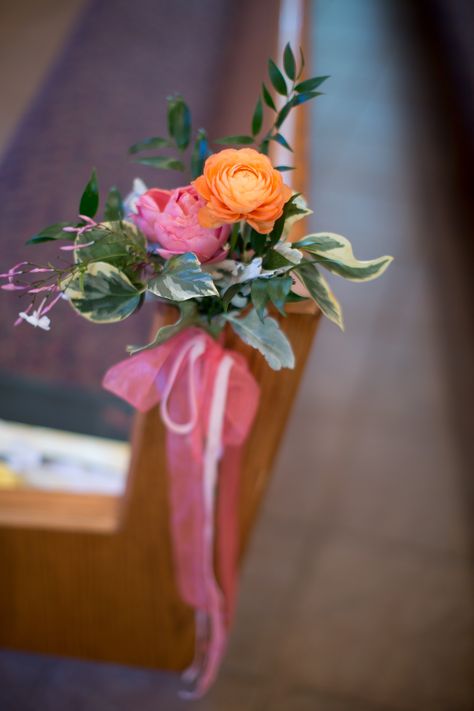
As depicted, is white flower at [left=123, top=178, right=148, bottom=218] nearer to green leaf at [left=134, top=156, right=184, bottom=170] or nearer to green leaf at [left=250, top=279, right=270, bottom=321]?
green leaf at [left=134, top=156, right=184, bottom=170]

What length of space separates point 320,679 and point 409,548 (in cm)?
47

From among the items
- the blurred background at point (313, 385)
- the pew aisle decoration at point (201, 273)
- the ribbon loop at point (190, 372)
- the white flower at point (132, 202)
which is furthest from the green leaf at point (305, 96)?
the blurred background at point (313, 385)

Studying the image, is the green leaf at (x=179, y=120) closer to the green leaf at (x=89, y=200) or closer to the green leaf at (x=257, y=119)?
the green leaf at (x=257, y=119)

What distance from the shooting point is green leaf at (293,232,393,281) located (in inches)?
30.3

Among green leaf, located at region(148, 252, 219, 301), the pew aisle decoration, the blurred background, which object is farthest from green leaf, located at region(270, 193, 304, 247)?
the blurred background

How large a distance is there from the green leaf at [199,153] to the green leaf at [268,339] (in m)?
0.22

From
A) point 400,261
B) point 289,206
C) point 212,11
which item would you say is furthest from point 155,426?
point 212,11

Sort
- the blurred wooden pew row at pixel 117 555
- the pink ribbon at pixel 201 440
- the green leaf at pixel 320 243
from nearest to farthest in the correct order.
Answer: the green leaf at pixel 320 243
the pink ribbon at pixel 201 440
the blurred wooden pew row at pixel 117 555

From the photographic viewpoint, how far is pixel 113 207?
0.85m

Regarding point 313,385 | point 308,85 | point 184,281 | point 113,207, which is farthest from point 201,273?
point 313,385

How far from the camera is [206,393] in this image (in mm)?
936

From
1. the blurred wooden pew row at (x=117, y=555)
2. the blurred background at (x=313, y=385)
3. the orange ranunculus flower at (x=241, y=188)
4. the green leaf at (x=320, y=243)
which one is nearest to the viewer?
the orange ranunculus flower at (x=241, y=188)

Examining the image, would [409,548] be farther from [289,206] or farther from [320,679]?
[289,206]

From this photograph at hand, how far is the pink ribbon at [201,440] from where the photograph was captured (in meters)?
0.87
